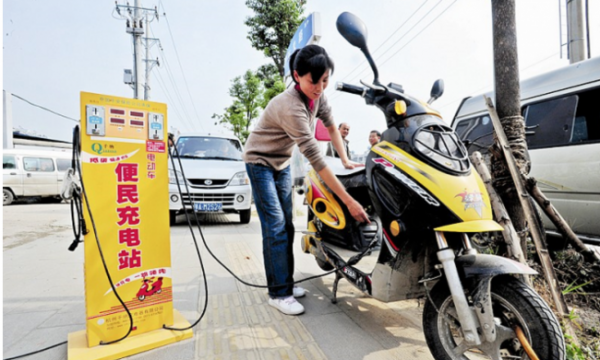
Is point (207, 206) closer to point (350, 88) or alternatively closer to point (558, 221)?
point (350, 88)

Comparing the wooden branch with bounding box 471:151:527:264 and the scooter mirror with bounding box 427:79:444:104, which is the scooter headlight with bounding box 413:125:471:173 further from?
the wooden branch with bounding box 471:151:527:264

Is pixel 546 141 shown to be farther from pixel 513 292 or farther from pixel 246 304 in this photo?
pixel 246 304

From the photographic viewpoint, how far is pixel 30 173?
33.4ft

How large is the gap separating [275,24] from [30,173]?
9713 millimetres

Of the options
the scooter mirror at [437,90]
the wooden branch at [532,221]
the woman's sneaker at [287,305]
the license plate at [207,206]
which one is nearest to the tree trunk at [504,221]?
the wooden branch at [532,221]

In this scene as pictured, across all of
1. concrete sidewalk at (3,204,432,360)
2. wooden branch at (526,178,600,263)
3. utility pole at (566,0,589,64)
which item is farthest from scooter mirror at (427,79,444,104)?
utility pole at (566,0,589,64)

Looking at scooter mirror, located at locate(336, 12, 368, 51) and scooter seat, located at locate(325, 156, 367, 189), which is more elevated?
scooter mirror, located at locate(336, 12, 368, 51)

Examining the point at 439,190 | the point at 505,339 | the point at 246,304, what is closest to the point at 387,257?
the point at 439,190

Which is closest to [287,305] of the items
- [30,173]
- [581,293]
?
[581,293]

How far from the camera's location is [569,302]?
212cm

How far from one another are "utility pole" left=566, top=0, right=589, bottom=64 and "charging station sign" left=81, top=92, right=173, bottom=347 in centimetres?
810

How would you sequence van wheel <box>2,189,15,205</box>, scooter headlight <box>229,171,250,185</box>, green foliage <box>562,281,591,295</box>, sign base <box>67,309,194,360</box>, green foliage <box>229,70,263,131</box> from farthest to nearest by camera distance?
green foliage <box>229,70,263,131</box>
van wheel <box>2,189,15,205</box>
scooter headlight <box>229,171,250,185</box>
green foliage <box>562,281,591,295</box>
sign base <box>67,309,194,360</box>

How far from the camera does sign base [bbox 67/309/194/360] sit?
5.22 ft

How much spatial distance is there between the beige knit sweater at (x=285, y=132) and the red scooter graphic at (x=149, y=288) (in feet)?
3.06
